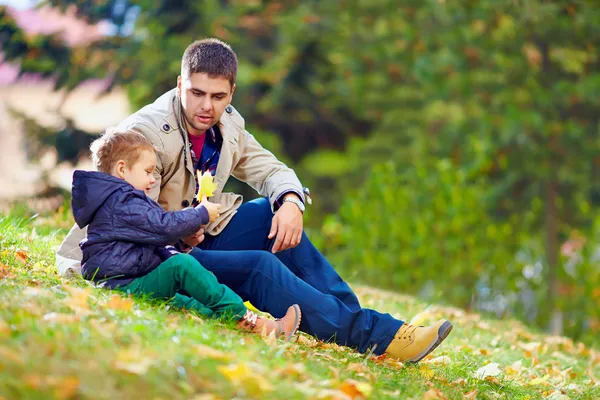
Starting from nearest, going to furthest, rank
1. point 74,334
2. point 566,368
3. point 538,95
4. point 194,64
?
1. point 74,334
2. point 194,64
3. point 566,368
4. point 538,95

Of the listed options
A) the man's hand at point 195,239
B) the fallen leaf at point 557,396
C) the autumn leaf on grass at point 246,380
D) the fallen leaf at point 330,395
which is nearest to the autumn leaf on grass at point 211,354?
the autumn leaf on grass at point 246,380

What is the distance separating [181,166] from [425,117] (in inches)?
422

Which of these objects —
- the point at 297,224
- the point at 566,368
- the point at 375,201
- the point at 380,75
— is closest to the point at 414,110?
the point at 380,75

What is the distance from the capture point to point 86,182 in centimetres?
392

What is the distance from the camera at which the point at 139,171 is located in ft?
13.1

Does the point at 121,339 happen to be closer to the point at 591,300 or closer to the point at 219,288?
the point at 219,288

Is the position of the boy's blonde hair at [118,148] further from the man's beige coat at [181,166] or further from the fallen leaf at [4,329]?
the fallen leaf at [4,329]

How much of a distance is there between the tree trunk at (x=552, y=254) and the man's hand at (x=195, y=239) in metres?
7.41

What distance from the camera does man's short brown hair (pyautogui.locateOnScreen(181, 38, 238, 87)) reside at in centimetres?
427

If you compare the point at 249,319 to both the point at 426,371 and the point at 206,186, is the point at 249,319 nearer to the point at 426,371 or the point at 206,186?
the point at 206,186

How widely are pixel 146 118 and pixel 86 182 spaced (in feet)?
1.75

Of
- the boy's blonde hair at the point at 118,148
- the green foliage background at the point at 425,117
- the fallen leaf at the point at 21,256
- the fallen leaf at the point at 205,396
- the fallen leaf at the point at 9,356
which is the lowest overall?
the green foliage background at the point at 425,117

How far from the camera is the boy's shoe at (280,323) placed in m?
3.98

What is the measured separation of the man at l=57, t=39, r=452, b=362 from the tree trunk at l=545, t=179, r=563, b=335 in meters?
6.96
